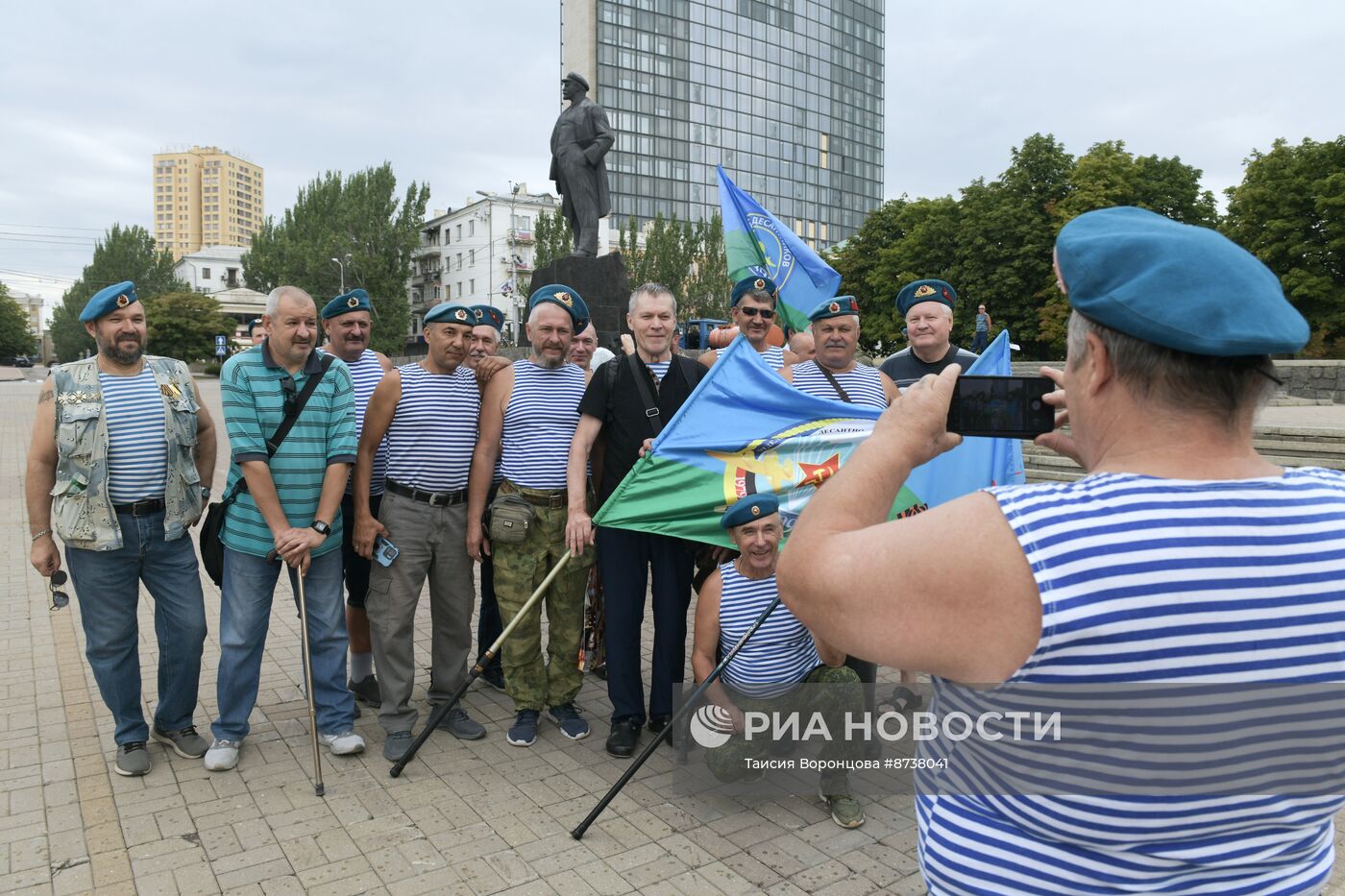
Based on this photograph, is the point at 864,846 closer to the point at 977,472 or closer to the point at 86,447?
the point at 977,472

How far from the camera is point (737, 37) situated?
99.1 m

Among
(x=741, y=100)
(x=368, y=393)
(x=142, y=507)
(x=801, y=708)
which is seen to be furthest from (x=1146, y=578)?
(x=741, y=100)

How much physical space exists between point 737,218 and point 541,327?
3.41 metres

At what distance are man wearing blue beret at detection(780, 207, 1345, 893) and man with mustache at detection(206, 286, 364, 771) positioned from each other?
11.8 ft

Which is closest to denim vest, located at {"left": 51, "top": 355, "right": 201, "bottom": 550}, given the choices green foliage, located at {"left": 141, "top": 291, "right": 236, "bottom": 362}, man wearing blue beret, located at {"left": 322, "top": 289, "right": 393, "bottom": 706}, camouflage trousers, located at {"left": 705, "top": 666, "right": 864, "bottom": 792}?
man wearing blue beret, located at {"left": 322, "top": 289, "right": 393, "bottom": 706}

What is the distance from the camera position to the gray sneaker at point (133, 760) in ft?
13.5

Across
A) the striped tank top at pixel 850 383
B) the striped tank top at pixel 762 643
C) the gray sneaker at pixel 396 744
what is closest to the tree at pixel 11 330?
the gray sneaker at pixel 396 744

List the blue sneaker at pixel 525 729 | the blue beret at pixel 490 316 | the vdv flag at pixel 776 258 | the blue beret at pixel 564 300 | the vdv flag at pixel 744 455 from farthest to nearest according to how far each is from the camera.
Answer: the vdv flag at pixel 776 258, the blue beret at pixel 490 316, the blue beret at pixel 564 300, the blue sneaker at pixel 525 729, the vdv flag at pixel 744 455

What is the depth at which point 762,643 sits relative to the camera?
3871 millimetres

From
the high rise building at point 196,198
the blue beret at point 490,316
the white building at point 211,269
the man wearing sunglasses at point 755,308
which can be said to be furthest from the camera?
the high rise building at point 196,198

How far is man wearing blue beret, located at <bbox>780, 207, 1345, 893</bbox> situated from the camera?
1.05m

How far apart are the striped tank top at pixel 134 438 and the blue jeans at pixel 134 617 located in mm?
139

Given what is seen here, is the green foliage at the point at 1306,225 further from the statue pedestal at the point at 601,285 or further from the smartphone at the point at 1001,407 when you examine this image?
the smartphone at the point at 1001,407

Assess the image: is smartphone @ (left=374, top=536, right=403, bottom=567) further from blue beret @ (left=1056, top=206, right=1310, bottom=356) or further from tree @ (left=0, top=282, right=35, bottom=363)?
tree @ (left=0, top=282, right=35, bottom=363)
